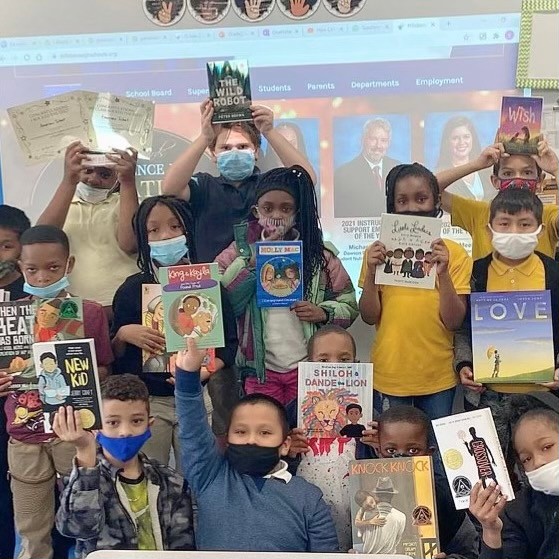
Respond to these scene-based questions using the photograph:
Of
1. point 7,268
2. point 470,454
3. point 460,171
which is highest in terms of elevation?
point 460,171

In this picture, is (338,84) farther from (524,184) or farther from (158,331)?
(158,331)

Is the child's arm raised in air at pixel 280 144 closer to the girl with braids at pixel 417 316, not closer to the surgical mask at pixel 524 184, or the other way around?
the girl with braids at pixel 417 316

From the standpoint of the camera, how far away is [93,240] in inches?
71.1

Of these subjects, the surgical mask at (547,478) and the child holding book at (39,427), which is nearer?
the surgical mask at (547,478)

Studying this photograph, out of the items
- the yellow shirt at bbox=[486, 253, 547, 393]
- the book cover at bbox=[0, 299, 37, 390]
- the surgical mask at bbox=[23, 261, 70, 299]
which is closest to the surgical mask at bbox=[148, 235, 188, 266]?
the surgical mask at bbox=[23, 261, 70, 299]

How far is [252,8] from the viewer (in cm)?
174

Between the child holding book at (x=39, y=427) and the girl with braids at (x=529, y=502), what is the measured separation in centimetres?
100

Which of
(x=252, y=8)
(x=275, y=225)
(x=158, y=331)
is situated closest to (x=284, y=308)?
(x=275, y=225)

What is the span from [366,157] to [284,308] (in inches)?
17.2

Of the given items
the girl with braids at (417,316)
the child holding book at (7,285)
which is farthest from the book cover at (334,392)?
the child holding book at (7,285)

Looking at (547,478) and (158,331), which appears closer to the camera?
(547,478)

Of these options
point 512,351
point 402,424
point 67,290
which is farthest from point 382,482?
point 67,290

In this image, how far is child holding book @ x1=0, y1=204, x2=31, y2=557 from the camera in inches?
69.9

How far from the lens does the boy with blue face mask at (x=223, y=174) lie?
5.77ft
